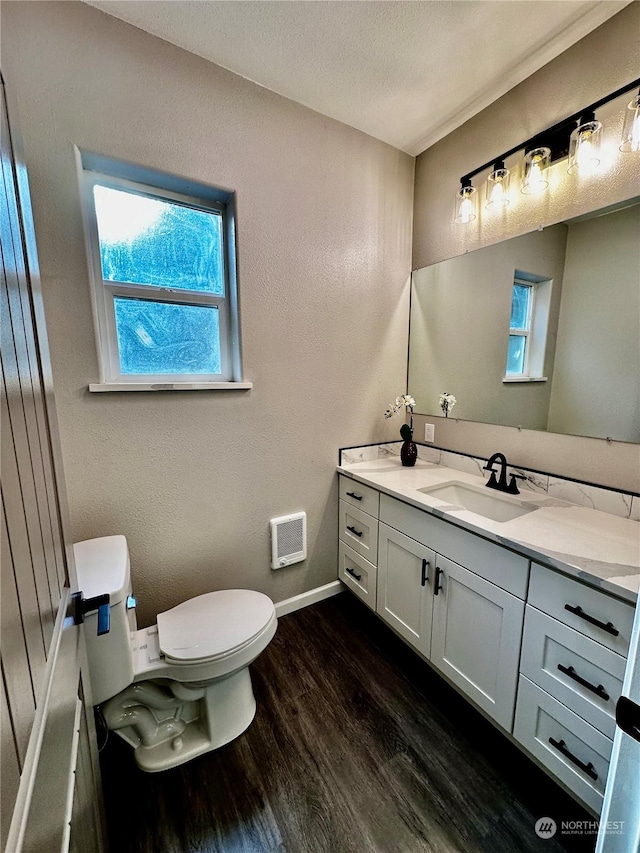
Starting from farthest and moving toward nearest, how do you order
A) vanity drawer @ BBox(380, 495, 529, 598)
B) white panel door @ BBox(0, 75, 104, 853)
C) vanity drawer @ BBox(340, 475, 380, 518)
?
vanity drawer @ BBox(340, 475, 380, 518) → vanity drawer @ BBox(380, 495, 529, 598) → white panel door @ BBox(0, 75, 104, 853)

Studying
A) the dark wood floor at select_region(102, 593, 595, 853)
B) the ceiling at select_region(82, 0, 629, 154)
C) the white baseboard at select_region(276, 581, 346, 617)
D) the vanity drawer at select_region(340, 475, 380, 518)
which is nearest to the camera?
the dark wood floor at select_region(102, 593, 595, 853)

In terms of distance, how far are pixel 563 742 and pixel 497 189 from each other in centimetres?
220

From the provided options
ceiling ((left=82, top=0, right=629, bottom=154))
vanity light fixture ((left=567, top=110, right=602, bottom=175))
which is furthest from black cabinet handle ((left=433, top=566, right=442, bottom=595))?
ceiling ((left=82, top=0, right=629, bottom=154))

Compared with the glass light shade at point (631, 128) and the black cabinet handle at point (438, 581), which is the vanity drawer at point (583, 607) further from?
the glass light shade at point (631, 128)

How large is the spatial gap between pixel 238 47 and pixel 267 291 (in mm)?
905

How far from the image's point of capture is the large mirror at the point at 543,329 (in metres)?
1.29

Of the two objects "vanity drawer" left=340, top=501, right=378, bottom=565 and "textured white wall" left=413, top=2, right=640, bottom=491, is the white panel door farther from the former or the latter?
"textured white wall" left=413, top=2, right=640, bottom=491

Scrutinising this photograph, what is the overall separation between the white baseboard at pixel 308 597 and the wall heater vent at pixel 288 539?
229 mm

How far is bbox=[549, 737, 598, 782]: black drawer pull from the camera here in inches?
36.8

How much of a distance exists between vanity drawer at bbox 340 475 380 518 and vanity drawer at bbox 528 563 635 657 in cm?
77

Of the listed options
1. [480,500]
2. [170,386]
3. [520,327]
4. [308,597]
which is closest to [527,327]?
[520,327]

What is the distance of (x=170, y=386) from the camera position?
4.67 ft

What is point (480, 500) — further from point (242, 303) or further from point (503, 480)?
point (242, 303)

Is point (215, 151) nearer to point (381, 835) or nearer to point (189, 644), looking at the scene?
point (189, 644)
